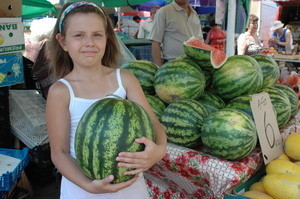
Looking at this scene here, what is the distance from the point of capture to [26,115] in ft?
12.1

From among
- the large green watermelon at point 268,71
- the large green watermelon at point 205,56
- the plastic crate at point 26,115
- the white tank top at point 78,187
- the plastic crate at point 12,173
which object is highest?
the large green watermelon at point 205,56

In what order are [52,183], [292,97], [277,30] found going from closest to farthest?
[292,97]
[52,183]
[277,30]

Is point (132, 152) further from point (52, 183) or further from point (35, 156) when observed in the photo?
point (52, 183)

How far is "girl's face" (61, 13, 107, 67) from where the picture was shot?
4.41 feet

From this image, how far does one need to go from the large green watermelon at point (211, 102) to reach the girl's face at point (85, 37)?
850mm

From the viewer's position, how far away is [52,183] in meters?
3.79

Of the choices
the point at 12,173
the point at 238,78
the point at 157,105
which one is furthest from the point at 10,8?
the point at 238,78

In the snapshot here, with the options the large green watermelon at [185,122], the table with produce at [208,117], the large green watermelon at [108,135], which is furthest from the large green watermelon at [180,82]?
the large green watermelon at [108,135]

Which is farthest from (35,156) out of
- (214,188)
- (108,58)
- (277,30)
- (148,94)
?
(277,30)

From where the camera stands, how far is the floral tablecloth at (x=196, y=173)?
1.55 metres

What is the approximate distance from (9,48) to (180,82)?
2.26 metres

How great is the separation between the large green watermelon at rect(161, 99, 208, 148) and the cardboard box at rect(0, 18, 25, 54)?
2.30 meters

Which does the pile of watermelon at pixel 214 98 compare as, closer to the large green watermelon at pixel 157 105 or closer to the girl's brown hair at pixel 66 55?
the large green watermelon at pixel 157 105

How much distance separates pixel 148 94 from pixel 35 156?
6.42ft
